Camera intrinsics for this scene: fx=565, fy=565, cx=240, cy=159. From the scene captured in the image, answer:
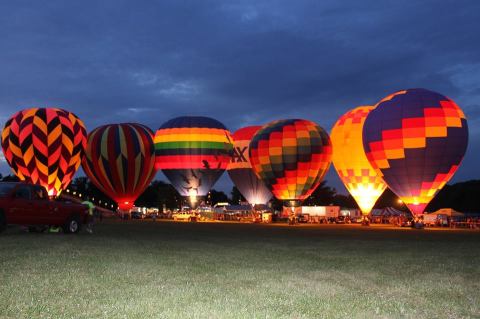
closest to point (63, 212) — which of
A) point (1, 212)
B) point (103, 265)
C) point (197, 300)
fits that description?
point (1, 212)

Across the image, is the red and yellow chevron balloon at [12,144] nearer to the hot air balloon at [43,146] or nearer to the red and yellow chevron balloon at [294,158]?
the hot air balloon at [43,146]

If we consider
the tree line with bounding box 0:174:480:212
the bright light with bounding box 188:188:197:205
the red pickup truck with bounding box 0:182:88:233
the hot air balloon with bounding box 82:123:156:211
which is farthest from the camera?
the tree line with bounding box 0:174:480:212

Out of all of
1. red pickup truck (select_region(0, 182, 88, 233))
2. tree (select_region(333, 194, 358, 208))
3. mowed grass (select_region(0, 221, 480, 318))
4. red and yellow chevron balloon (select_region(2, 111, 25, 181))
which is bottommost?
mowed grass (select_region(0, 221, 480, 318))

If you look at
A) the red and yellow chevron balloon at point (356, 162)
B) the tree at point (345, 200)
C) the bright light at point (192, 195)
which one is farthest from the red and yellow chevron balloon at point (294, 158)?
the tree at point (345, 200)

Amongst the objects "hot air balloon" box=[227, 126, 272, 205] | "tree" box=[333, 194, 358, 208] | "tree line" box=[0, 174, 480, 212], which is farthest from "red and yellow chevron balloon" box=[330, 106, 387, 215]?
"tree" box=[333, 194, 358, 208]

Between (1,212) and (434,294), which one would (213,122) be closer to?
(1,212)

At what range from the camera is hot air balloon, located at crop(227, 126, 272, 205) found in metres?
62.5

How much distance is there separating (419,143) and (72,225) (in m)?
25.7

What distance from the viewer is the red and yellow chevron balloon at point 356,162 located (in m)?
50.2

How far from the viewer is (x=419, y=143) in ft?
130

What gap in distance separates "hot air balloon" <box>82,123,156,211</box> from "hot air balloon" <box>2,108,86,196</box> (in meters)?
5.37

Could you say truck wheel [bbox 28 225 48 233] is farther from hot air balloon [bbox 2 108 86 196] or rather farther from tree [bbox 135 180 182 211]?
tree [bbox 135 180 182 211]

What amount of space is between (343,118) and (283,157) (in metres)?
8.17

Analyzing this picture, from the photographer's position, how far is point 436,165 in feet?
129
